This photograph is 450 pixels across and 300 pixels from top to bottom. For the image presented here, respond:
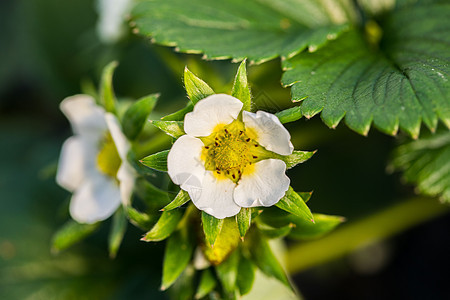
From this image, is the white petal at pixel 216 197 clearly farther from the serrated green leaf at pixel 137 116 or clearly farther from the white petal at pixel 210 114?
the serrated green leaf at pixel 137 116

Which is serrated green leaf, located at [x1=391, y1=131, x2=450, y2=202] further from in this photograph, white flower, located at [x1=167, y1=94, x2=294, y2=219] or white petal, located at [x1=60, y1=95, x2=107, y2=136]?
white petal, located at [x1=60, y1=95, x2=107, y2=136]

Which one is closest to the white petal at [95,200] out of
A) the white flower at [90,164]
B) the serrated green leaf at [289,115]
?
the white flower at [90,164]

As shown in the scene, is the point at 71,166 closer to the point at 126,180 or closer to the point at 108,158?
the point at 108,158

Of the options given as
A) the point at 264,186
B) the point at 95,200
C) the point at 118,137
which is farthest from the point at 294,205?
the point at 95,200

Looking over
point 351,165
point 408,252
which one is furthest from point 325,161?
point 408,252

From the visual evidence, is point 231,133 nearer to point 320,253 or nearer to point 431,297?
point 320,253

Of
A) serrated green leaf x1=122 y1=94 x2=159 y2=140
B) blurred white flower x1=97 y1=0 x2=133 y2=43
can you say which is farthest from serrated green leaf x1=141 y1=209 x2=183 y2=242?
blurred white flower x1=97 y1=0 x2=133 y2=43
